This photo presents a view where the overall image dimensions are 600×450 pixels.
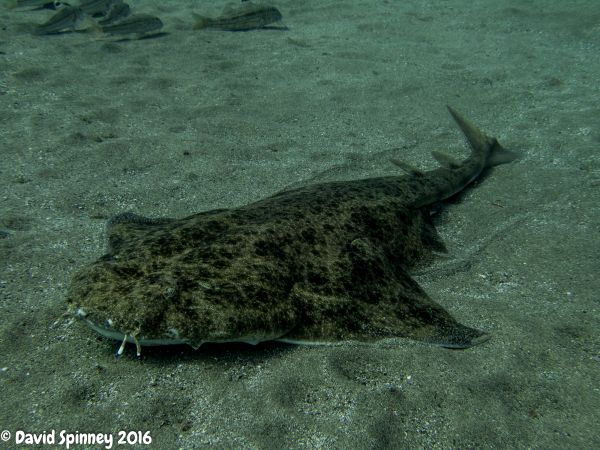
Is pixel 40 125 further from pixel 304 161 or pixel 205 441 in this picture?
pixel 205 441

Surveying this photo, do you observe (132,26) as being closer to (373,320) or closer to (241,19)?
(241,19)

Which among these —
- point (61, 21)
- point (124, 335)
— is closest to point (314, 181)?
point (124, 335)

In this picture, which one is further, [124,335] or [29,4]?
[29,4]

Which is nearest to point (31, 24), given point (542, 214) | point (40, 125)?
point (40, 125)

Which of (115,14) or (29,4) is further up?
(29,4)

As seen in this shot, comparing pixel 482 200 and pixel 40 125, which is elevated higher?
pixel 40 125

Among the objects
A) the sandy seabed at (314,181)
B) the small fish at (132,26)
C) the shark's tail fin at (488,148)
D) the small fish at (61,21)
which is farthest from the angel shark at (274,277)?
the small fish at (61,21)
